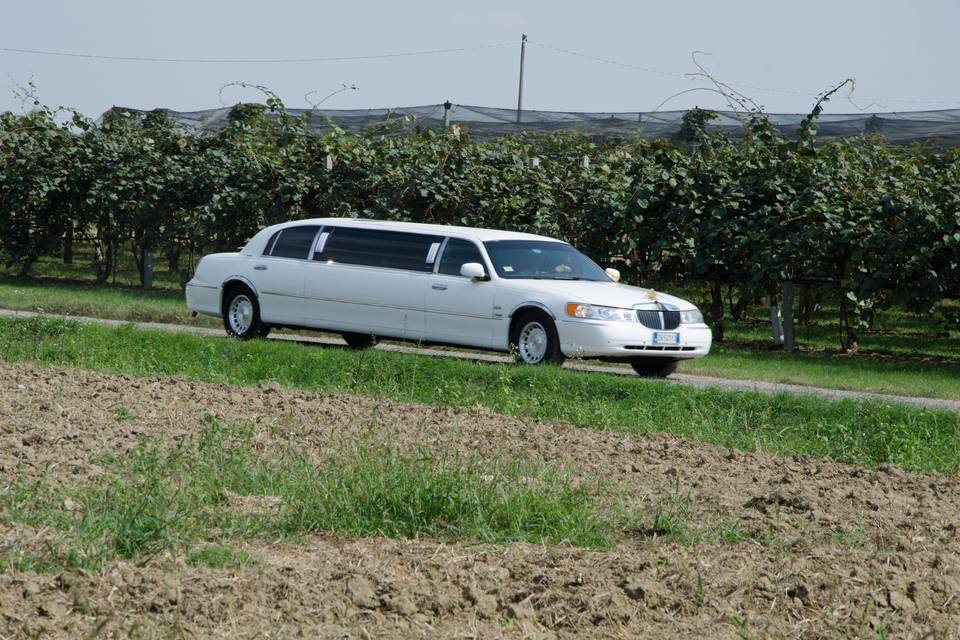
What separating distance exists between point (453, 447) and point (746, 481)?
1.85 metres

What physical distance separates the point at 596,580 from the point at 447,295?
916 cm

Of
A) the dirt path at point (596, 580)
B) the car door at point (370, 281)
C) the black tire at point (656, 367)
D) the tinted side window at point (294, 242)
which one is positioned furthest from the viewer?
the tinted side window at point (294, 242)

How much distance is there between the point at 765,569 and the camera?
18.4 ft

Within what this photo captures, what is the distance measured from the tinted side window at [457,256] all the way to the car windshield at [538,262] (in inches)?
6.1

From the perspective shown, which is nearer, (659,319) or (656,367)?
(659,319)

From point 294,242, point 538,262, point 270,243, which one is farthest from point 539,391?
point 270,243

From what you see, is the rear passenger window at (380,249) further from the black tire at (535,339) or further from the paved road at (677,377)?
the black tire at (535,339)

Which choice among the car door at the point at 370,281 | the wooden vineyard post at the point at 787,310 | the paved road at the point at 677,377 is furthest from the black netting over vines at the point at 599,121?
the car door at the point at 370,281

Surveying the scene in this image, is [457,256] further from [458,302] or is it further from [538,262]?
[538,262]

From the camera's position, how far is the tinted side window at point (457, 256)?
47.5 ft

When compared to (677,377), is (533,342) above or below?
above

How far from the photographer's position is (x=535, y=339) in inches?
542

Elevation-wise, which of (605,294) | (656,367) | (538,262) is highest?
(538,262)

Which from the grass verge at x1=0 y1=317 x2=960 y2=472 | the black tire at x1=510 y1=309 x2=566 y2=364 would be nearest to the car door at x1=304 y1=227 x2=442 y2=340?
the grass verge at x1=0 y1=317 x2=960 y2=472
